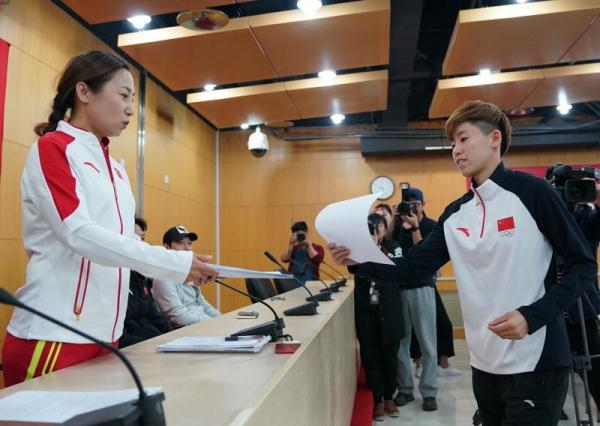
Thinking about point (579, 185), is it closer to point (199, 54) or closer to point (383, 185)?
point (199, 54)

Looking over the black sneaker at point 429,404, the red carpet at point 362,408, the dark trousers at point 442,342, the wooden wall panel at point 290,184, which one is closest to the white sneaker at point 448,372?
the dark trousers at point 442,342

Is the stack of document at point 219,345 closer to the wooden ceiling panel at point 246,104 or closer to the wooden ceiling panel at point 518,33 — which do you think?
the wooden ceiling panel at point 518,33

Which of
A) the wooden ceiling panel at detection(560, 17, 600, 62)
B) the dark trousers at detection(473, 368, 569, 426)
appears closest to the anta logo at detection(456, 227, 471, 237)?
the dark trousers at detection(473, 368, 569, 426)

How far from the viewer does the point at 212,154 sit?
7.46 meters

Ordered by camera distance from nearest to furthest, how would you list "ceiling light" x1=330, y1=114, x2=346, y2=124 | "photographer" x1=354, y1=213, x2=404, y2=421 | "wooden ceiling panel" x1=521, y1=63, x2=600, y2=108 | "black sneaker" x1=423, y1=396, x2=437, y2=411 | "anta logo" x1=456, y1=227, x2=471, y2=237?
1. "anta logo" x1=456, y1=227, x2=471, y2=237
2. "photographer" x1=354, y1=213, x2=404, y2=421
3. "black sneaker" x1=423, y1=396, x2=437, y2=411
4. "wooden ceiling panel" x1=521, y1=63, x2=600, y2=108
5. "ceiling light" x1=330, y1=114, x2=346, y2=124

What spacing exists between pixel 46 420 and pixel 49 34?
157 inches

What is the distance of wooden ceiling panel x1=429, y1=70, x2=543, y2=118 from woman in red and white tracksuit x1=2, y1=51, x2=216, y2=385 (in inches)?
175

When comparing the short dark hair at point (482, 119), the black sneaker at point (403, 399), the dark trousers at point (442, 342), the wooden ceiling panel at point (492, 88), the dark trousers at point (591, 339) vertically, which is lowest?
the black sneaker at point (403, 399)

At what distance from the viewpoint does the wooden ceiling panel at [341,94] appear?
4.96 meters

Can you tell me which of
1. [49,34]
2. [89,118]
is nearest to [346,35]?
[49,34]

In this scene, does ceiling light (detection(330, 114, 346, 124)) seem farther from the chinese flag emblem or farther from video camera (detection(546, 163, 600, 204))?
the chinese flag emblem

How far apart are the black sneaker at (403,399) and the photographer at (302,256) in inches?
85.2

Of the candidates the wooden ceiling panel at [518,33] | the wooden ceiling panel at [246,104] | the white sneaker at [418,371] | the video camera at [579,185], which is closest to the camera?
the video camera at [579,185]

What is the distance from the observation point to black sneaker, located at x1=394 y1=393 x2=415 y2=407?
345cm
